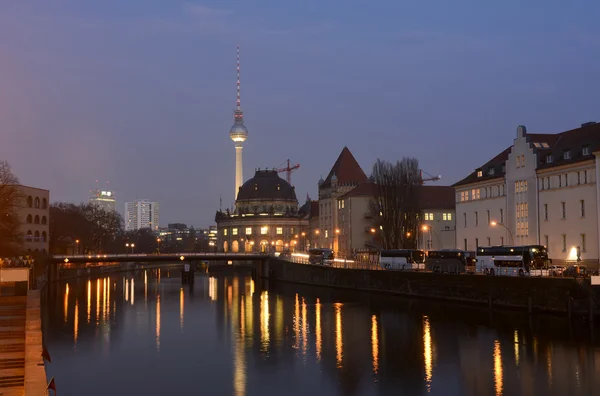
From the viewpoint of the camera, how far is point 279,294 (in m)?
101

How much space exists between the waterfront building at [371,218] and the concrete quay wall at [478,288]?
2232 cm

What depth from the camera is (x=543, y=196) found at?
82875 millimetres

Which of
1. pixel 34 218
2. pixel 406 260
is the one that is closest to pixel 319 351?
pixel 406 260

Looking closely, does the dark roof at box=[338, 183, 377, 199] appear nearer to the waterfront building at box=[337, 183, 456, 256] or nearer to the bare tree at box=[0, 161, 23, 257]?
the waterfront building at box=[337, 183, 456, 256]

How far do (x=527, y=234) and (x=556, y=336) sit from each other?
3409 cm

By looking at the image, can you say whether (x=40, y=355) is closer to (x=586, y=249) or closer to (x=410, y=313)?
(x=410, y=313)

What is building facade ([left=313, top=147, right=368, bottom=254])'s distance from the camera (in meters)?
160

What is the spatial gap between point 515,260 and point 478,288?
→ 4.25 meters

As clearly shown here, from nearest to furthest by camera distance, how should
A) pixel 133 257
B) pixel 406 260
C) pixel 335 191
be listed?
pixel 406 260
pixel 133 257
pixel 335 191

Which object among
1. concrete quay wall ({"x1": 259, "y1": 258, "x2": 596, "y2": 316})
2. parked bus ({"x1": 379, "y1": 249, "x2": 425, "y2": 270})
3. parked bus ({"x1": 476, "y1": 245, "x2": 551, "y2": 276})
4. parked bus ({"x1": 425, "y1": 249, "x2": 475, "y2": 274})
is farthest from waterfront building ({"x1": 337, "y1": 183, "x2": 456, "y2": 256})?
parked bus ({"x1": 476, "y1": 245, "x2": 551, "y2": 276})

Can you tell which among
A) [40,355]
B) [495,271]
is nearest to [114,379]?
[40,355]

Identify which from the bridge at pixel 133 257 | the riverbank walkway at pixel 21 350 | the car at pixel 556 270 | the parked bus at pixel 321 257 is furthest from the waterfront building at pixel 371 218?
the riverbank walkway at pixel 21 350

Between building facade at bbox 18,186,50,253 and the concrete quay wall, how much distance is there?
47.5 m

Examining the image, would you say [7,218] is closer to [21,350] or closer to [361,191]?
[21,350]
